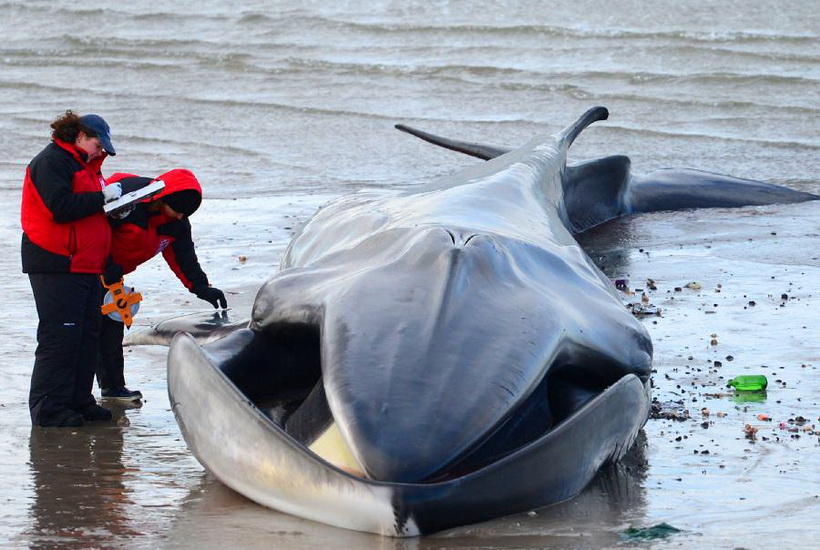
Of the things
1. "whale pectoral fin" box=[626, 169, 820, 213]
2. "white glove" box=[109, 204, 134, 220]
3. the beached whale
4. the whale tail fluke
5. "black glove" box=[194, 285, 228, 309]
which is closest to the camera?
the beached whale

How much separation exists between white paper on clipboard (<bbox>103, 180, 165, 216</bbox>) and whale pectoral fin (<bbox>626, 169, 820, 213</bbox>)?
7.68 meters

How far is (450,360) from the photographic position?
5812mm

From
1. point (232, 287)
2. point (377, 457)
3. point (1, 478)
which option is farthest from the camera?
point (232, 287)

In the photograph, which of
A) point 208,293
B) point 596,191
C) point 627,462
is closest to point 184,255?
point 208,293

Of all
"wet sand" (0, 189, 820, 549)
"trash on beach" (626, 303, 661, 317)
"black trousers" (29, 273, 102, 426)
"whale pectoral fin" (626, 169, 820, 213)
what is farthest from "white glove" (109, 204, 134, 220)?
"whale pectoral fin" (626, 169, 820, 213)

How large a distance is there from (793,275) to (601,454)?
5.95 metres

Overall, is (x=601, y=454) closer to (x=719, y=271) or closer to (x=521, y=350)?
(x=521, y=350)

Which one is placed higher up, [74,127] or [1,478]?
[74,127]

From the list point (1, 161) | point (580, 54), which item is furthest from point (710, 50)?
point (1, 161)

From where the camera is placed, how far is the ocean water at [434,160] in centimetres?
616

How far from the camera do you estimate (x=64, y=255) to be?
782cm

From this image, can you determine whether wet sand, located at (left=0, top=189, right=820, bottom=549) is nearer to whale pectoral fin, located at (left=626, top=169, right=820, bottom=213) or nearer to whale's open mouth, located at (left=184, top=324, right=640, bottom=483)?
whale's open mouth, located at (left=184, top=324, right=640, bottom=483)

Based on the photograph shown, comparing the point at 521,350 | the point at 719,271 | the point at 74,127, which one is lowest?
the point at 719,271

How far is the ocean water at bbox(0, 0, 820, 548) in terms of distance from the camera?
6.16 metres
